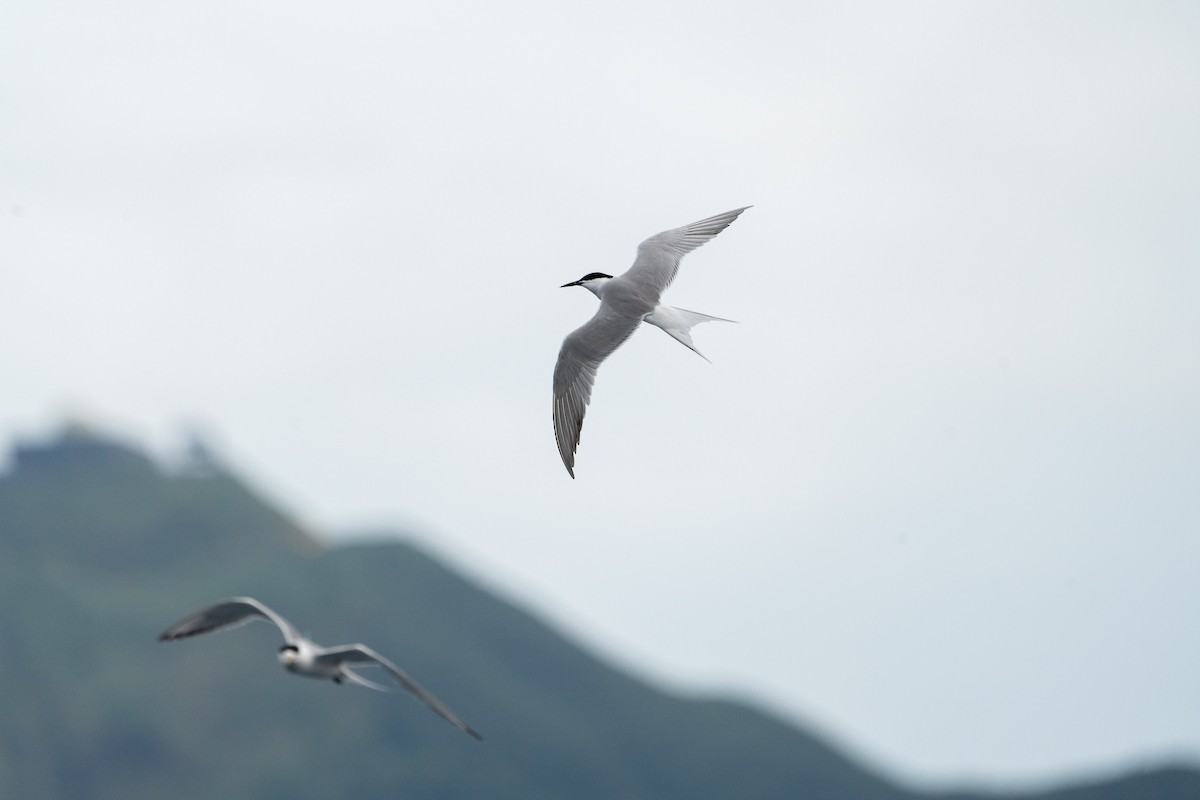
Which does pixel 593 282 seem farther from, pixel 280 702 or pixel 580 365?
pixel 280 702

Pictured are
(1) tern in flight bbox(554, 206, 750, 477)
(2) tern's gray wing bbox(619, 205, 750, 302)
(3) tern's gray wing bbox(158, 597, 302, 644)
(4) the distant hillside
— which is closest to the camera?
(1) tern in flight bbox(554, 206, 750, 477)

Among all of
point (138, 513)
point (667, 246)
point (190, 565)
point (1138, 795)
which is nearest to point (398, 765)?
point (190, 565)

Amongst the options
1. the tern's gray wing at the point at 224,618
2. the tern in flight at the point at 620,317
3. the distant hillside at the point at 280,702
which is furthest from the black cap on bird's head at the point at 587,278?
the distant hillside at the point at 280,702

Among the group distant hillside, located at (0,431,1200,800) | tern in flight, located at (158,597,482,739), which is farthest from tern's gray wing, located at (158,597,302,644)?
distant hillside, located at (0,431,1200,800)

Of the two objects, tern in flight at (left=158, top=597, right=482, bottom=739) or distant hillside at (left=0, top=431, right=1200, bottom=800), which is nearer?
tern in flight at (left=158, top=597, right=482, bottom=739)

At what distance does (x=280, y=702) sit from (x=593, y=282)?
15587cm

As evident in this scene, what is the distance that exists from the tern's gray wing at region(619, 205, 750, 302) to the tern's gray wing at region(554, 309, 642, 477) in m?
1.03

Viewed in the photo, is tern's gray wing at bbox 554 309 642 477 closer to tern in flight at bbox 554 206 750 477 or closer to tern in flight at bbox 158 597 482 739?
tern in flight at bbox 554 206 750 477

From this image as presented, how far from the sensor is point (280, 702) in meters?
170

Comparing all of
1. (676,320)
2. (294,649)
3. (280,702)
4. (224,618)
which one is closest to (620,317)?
(676,320)

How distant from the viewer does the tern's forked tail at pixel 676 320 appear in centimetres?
2061

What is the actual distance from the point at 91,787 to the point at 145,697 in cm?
1113

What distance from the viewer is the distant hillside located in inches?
6442

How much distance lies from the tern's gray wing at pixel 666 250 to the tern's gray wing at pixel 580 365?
3.40ft
